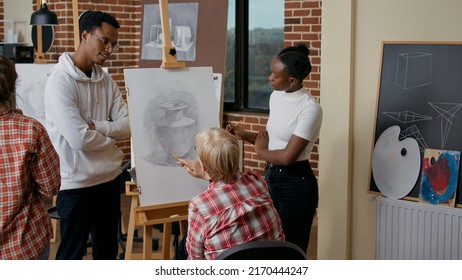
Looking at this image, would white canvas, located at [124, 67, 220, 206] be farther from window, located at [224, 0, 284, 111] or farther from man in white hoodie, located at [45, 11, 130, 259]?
window, located at [224, 0, 284, 111]

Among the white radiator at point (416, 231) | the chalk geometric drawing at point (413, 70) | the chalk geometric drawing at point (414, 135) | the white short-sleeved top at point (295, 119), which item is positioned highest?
the chalk geometric drawing at point (413, 70)

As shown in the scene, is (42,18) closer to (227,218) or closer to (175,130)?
(175,130)

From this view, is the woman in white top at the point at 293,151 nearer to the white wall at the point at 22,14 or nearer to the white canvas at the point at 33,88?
the white canvas at the point at 33,88

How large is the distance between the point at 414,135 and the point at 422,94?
0.23 m

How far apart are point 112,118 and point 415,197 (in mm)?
1735

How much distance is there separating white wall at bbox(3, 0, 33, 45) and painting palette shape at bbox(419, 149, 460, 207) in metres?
5.46

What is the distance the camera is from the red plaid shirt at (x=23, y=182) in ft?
8.43

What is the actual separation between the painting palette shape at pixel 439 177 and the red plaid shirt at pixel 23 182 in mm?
2088

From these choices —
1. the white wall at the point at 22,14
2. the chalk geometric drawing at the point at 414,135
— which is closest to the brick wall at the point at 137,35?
the white wall at the point at 22,14

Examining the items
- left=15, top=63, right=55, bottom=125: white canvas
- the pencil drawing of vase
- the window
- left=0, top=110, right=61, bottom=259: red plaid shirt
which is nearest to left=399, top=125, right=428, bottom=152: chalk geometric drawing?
the pencil drawing of vase

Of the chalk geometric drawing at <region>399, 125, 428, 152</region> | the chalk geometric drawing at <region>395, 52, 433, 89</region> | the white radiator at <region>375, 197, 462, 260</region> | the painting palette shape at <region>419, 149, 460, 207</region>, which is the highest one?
the chalk geometric drawing at <region>395, 52, 433, 89</region>

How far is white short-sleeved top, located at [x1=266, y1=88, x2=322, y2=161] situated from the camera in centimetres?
362
